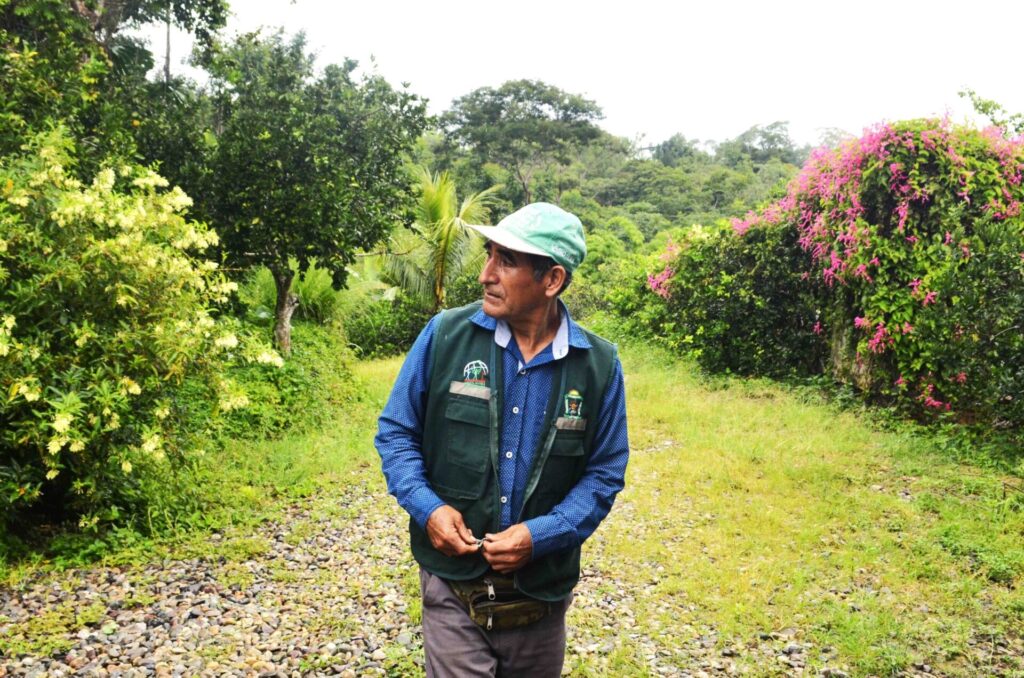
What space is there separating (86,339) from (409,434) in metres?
3.46

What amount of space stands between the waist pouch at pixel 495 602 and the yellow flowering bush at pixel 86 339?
10.5 ft

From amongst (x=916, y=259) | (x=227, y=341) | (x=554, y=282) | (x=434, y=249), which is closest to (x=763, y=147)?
(x=434, y=249)

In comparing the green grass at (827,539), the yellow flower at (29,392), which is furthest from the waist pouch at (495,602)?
the yellow flower at (29,392)

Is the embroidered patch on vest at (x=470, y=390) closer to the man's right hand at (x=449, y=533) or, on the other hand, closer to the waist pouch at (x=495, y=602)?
the man's right hand at (x=449, y=533)

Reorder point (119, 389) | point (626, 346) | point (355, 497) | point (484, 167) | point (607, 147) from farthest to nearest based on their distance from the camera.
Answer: point (607, 147)
point (484, 167)
point (626, 346)
point (355, 497)
point (119, 389)

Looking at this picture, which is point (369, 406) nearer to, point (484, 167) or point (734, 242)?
point (734, 242)

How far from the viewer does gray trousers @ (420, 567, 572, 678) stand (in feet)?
6.59

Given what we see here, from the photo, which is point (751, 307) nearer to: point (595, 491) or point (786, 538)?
point (786, 538)

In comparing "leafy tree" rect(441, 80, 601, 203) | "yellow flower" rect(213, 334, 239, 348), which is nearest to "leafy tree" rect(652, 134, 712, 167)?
"leafy tree" rect(441, 80, 601, 203)

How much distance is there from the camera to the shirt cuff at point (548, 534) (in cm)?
194

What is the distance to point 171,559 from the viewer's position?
193 inches

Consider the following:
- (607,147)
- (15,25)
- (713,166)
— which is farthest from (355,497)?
(713,166)

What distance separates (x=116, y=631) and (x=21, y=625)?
491mm

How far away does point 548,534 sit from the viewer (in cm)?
196
